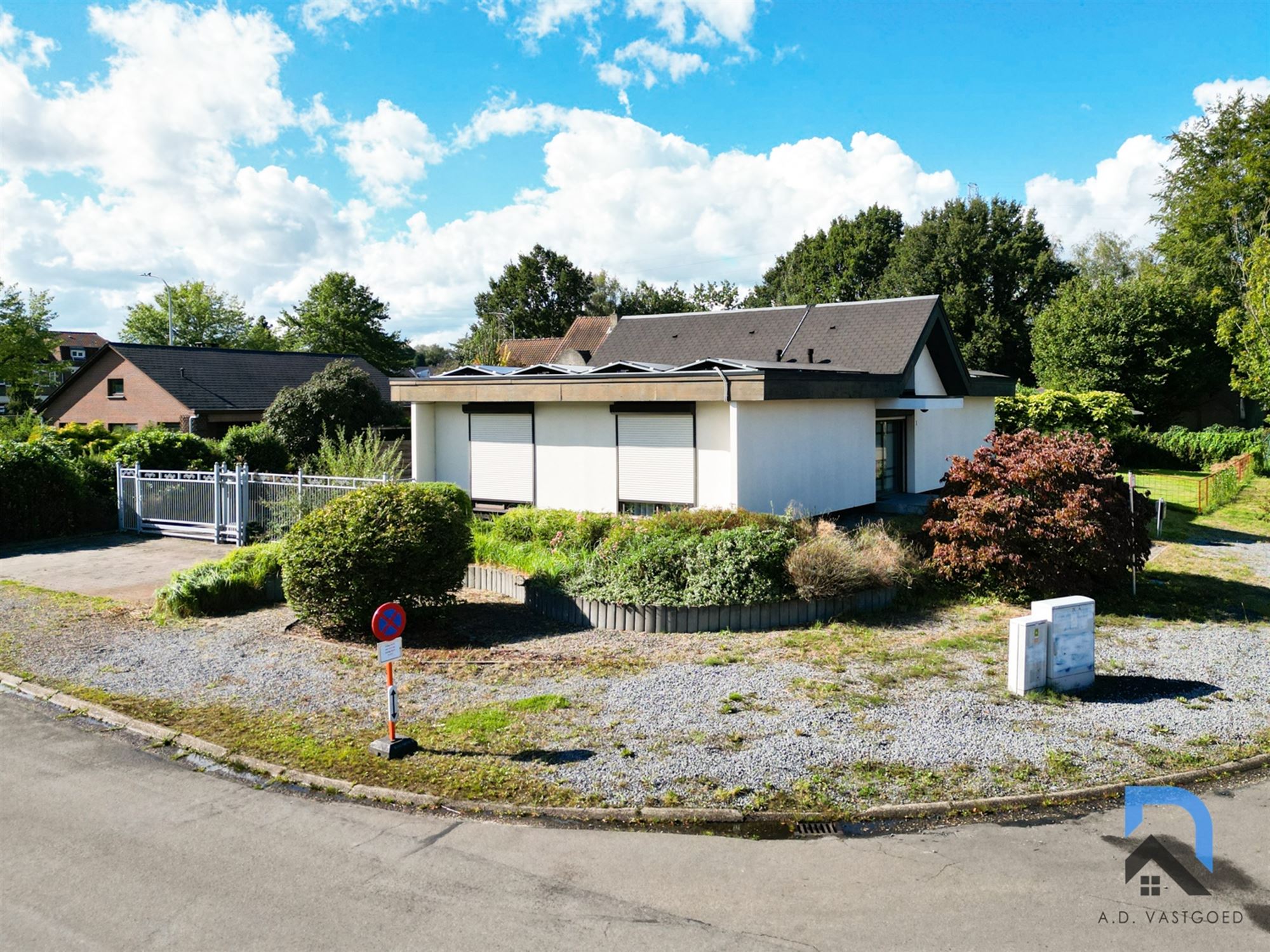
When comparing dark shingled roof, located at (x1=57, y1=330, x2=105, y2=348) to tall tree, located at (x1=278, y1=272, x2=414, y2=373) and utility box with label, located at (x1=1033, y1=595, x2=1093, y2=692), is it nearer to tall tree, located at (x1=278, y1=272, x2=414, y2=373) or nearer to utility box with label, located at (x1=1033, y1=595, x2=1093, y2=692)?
tall tree, located at (x1=278, y1=272, x2=414, y2=373)

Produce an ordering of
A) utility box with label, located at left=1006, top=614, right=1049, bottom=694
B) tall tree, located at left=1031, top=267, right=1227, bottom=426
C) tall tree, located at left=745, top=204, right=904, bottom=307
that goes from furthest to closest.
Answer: tall tree, located at left=745, top=204, right=904, bottom=307
tall tree, located at left=1031, top=267, right=1227, bottom=426
utility box with label, located at left=1006, top=614, right=1049, bottom=694

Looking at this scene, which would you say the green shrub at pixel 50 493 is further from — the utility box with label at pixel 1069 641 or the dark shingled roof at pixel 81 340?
the dark shingled roof at pixel 81 340

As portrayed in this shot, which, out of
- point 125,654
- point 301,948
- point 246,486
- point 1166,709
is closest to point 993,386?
point 1166,709

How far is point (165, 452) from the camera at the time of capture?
2314 centimetres

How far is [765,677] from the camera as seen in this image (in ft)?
29.9

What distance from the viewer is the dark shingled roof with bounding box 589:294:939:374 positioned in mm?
20500

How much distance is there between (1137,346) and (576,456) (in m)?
30.1

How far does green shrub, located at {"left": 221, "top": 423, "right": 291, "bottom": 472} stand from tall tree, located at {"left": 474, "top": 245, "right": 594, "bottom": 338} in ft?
129

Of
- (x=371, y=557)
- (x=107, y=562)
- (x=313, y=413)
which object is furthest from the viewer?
(x=313, y=413)

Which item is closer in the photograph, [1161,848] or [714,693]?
[1161,848]

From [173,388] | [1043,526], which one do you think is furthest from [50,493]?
[1043,526]

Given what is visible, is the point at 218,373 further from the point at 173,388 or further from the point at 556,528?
the point at 556,528

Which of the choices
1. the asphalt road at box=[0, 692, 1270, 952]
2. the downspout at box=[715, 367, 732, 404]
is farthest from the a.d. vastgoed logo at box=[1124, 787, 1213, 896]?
the downspout at box=[715, 367, 732, 404]

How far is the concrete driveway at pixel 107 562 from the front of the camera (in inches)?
579
